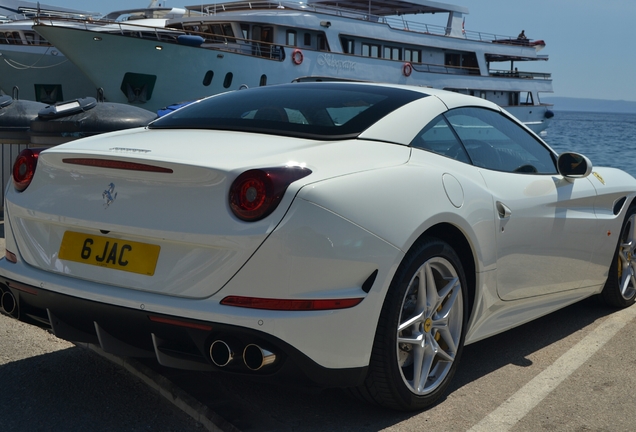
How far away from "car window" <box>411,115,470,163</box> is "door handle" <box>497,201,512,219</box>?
0.25 m

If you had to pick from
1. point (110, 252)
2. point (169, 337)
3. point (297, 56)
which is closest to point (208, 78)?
point (297, 56)

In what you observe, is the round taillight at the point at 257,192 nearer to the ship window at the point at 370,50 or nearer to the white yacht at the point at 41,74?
the white yacht at the point at 41,74

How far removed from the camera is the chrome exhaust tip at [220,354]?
257 cm

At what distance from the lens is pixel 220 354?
2.59 m

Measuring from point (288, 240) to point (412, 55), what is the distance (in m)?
30.3

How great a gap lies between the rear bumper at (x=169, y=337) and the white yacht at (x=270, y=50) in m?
21.3

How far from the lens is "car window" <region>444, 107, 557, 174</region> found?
11.9 ft

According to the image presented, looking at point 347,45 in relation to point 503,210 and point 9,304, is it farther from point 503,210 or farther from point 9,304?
point 9,304

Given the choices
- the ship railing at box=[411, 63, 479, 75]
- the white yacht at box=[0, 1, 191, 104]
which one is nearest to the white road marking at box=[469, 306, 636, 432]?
the white yacht at box=[0, 1, 191, 104]

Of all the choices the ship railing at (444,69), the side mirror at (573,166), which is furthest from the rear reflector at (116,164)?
the ship railing at (444,69)

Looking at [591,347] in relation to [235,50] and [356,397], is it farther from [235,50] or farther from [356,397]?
[235,50]

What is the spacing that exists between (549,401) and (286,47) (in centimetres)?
2489

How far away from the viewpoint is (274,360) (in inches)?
102

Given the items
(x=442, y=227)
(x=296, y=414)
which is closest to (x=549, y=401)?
(x=442, y=227)
